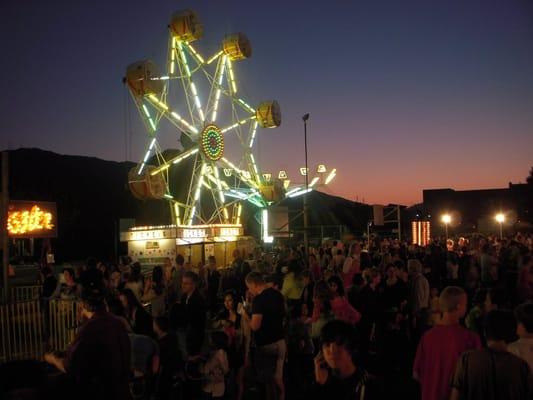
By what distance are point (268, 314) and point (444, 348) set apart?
2353 mm

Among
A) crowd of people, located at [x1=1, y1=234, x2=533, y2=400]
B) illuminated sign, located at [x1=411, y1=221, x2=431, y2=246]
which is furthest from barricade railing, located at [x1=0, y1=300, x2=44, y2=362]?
illuminated sign, located at [x1=411, y1=221, x2=431, y2=246]

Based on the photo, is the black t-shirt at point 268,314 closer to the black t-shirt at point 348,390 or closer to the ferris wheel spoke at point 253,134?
the black t-shirt at point 348,390

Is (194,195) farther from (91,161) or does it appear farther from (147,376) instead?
(91,161)

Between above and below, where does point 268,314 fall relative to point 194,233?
below

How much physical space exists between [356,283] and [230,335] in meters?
2.85

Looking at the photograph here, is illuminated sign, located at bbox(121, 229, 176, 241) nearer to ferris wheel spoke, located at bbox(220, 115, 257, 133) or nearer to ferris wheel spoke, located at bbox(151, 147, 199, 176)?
ferris wheel spoke, located at bbox(151, 147, 199, 176)

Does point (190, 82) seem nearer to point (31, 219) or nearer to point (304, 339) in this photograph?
point (31, 219)

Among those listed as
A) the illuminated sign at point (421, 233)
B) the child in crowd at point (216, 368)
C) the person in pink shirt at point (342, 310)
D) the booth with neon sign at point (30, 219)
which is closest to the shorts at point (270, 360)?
the child in crowd at point (216, 368)

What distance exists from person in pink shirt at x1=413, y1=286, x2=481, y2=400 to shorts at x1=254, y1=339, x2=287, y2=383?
2.13 m

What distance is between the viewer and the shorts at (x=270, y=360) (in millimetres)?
6043

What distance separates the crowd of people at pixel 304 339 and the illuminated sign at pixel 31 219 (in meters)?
1.17

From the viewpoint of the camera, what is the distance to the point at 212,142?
24.8 metres

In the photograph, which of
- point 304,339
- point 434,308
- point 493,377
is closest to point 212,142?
point 304,339

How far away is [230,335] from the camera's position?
6.79 m
